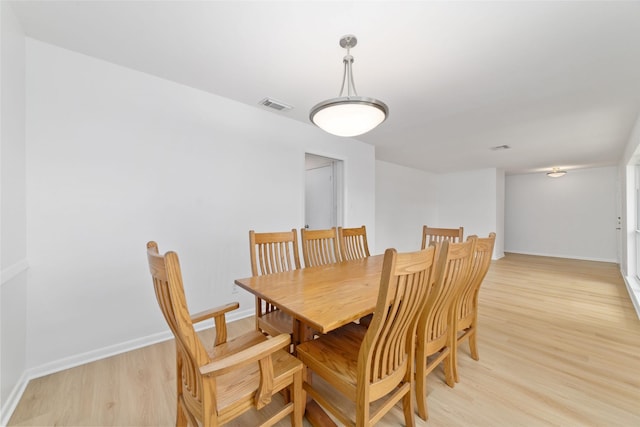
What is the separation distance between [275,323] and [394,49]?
2.11 meters

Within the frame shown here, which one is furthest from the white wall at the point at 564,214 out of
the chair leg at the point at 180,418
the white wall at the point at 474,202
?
the chair leg at the point at 180,418

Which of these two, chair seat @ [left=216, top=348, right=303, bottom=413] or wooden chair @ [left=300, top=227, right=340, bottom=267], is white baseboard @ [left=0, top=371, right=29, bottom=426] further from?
wooden chair @ [left=300, top=227, right=340, bottom=267]

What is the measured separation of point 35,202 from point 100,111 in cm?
81

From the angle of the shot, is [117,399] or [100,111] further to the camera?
[100,111]

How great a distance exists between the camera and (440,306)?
1.53 m

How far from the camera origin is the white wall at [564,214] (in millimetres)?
6094

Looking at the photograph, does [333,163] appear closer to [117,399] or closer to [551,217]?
[117,399]

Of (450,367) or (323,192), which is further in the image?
(323,192)

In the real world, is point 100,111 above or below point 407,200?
above

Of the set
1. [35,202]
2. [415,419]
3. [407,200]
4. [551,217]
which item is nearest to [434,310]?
[415,419]

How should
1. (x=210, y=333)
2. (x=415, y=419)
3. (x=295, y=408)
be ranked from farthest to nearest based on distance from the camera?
(x=210, y=333) → (x=415, y=419) → (x=295, y=408)

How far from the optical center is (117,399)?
63.4 inches

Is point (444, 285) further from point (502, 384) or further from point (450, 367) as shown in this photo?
point (502, 384)

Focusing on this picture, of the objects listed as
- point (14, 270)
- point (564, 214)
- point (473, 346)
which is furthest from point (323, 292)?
point (564, 214)
